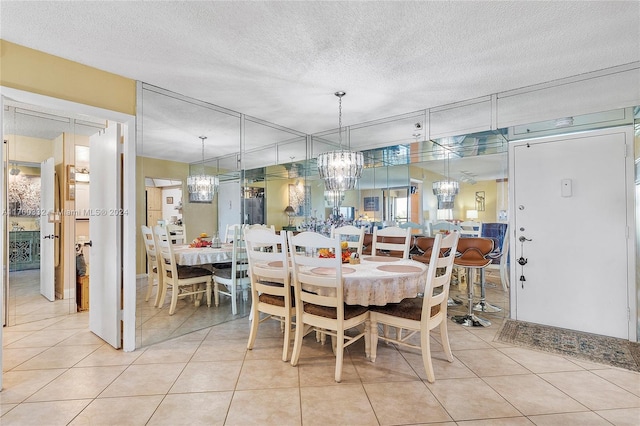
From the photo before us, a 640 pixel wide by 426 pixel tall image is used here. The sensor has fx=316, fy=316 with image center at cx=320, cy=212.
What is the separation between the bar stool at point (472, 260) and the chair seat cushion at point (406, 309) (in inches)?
48.1

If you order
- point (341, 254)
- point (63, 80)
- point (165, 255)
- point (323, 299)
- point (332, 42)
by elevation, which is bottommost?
point (323, 299)

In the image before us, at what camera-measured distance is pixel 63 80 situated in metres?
2.56

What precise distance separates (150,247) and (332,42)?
2.56m

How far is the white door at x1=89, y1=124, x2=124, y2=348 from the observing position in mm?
2867

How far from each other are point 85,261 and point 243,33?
3871 millimetres

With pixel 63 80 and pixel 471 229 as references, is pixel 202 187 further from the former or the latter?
pixel 471 229

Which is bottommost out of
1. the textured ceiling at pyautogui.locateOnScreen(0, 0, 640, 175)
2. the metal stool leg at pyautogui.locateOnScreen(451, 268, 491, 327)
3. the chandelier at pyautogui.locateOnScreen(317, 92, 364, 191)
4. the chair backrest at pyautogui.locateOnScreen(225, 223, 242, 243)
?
the metal stool leg at pyautogui.locateOnScreen(451, 268, 491, 327)

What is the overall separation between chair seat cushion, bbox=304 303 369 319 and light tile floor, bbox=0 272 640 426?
435 mm

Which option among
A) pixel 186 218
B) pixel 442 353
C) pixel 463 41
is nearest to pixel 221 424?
pixel 442 353

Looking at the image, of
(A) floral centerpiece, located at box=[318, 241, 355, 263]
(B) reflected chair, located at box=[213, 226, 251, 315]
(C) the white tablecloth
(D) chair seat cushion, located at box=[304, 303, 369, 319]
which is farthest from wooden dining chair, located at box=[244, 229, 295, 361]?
(B) reflected chair, located at box=[213, 226, 251, 315]

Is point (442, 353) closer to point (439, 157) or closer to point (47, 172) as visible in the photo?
point (439, 157)

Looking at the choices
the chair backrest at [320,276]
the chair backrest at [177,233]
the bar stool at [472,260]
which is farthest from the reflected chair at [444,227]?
the chair backrest at [177,233]

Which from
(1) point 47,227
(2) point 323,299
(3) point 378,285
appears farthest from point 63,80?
(3) point 378,285

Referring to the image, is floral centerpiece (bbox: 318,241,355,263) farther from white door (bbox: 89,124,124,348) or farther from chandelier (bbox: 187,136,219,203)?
white door (bbox: 89,124,124,348)
